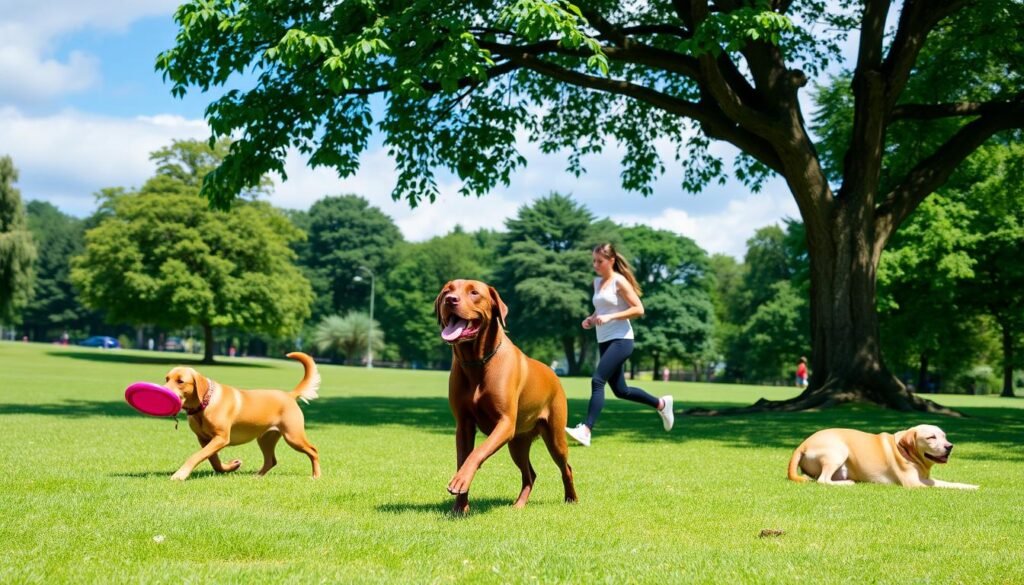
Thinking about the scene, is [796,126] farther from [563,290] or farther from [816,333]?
[563,290]

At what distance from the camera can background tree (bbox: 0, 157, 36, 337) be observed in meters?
53.5

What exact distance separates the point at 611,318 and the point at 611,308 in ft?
1.02

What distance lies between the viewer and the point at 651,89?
19.4m

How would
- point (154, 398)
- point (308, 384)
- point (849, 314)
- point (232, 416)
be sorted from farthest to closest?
point (849, 314) → point (308, 384) → point (232, 416) → point (154, 398)

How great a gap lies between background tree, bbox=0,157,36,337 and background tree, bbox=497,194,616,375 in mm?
33747

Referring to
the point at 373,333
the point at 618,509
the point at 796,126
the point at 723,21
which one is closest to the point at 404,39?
the point at 723,21

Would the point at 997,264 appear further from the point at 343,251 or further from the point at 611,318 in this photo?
the point at 343,251

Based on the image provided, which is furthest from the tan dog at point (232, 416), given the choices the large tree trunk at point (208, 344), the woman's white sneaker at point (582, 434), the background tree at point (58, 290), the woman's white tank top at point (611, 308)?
the background tree at point (58, 290)

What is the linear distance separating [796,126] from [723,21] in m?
4.82

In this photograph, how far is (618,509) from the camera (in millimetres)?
6781

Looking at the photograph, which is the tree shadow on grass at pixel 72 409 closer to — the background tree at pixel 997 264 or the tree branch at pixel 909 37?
the tree branch at pixel 909 37

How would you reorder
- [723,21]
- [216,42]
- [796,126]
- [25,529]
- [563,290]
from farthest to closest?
[563,290]
[796,126]
[216,42]
[723,21]
[25,529]

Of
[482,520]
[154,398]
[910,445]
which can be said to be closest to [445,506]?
[482,520]

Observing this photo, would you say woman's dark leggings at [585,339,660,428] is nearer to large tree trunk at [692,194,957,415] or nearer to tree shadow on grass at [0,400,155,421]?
tree shadow on grass at [0,400,155,421]
